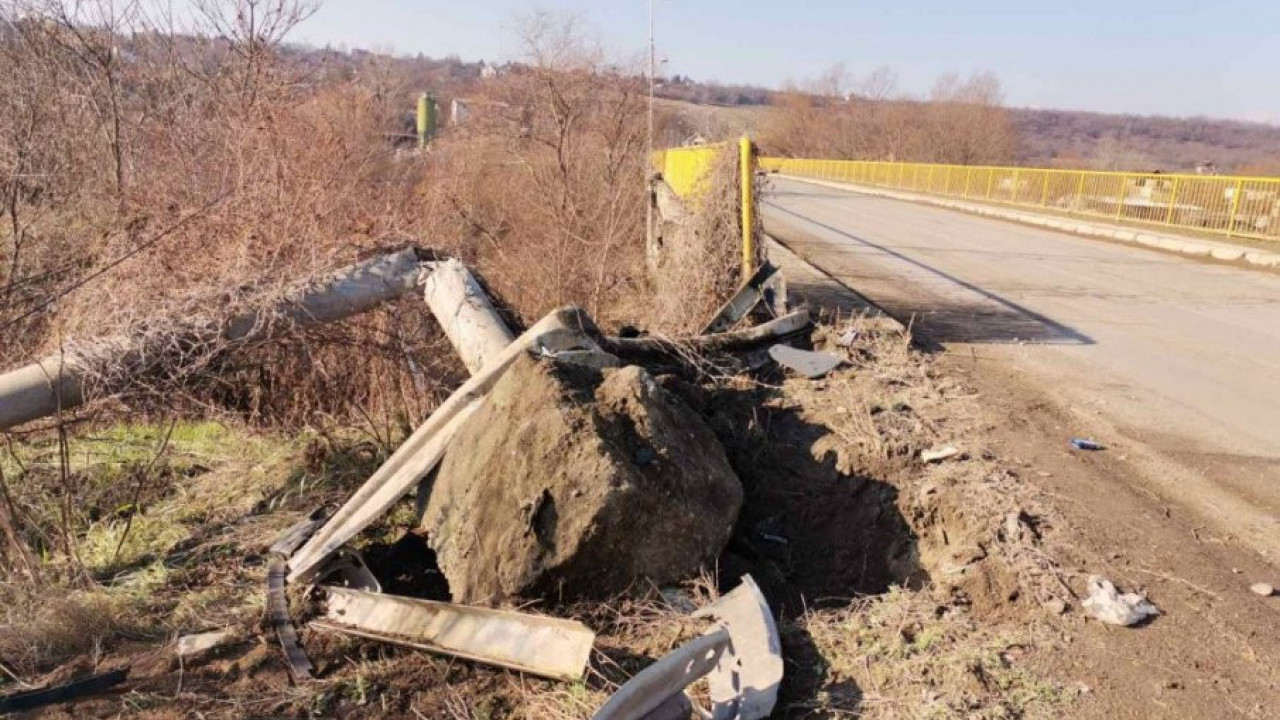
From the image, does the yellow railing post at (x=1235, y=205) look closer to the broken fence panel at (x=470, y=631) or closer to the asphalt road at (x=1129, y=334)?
the asphalt road at (x=1129, y=334)

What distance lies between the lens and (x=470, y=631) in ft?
11.3

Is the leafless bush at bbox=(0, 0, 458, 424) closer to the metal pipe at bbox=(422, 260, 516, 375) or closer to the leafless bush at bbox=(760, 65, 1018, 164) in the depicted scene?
the metal pipe at bbox=(422, 260, 516, 375)

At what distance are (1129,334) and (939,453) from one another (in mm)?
4325

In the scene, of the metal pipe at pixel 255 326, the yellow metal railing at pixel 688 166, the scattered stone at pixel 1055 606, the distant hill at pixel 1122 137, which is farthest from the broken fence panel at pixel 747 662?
the distant hill at pixel 1122 137

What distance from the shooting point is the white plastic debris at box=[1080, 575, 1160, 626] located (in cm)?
326

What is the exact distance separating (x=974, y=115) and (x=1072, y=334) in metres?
54.2

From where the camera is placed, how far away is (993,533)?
3854 millimetres

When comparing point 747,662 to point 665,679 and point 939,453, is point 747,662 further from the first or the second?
point 939,453

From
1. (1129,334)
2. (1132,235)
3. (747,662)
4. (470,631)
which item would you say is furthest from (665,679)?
(1132,235)

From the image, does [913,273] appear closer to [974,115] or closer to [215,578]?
[215,578]

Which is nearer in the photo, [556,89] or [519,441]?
[519,441]

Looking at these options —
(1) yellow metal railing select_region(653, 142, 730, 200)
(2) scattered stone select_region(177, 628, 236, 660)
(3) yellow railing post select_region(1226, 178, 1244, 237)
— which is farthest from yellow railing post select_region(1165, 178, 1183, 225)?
(2) scattered stone select_region(177, 628, 236, 660)

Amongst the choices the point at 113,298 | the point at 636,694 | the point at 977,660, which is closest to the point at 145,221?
the point at 113,298

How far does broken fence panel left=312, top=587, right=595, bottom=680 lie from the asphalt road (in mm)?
3062
